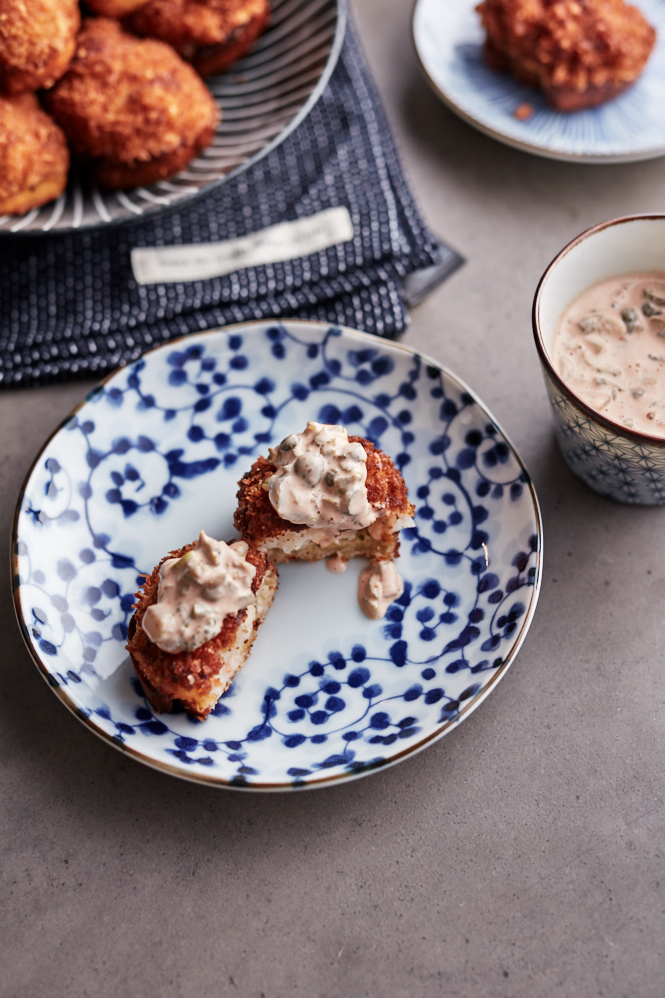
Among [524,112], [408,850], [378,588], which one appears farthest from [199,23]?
[408,850]

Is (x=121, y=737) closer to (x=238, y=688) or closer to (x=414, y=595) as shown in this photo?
(x=238, y=688)

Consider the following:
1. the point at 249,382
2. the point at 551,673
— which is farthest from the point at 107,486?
the point at 551,673

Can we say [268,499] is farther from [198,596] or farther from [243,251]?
[243,251]

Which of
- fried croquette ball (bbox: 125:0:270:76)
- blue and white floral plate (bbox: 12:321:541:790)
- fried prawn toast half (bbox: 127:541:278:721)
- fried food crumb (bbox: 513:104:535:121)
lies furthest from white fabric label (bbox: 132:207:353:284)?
fried prawn toast half (bbox: 127:541:278:721)

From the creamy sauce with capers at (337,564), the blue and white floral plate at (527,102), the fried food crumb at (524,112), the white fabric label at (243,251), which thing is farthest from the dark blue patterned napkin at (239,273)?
the creamy sauce with capers at (337,564)

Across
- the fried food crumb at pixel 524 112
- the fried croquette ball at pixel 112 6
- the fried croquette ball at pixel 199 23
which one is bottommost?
the fried food crumb at pixel 524 112

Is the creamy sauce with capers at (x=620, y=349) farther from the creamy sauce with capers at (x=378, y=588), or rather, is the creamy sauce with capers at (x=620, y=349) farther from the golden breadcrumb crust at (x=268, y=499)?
the creamy sauce with capers at (x=378, y=588)
